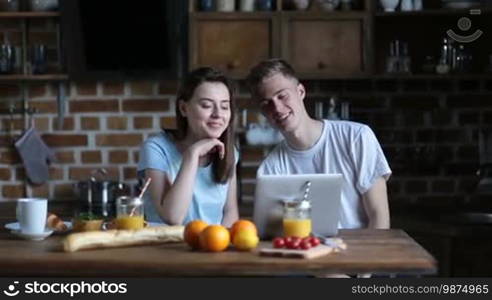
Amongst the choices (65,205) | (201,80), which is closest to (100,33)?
(65,205)

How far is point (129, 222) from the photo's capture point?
228cm

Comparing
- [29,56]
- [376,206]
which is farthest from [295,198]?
[29,56]

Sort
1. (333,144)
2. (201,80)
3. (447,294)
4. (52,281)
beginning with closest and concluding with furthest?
(52,281)
(447,294)
(201,80)
(333,144)

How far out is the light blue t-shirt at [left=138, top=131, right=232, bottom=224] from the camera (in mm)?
2688

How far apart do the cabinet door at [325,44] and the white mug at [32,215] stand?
2102 mm

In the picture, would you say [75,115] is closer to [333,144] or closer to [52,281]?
[333,144]

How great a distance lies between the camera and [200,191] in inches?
107

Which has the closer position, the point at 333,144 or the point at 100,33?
the point at 333,144

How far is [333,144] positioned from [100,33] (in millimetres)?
1773

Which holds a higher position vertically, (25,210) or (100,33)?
(100,33)

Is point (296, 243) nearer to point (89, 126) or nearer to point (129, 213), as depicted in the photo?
point (129, 213)

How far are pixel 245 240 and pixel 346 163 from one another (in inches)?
34.4

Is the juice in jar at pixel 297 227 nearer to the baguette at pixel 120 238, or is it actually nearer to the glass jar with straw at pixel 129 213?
the baguette at pixel 120 238

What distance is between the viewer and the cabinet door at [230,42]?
4.14 m
